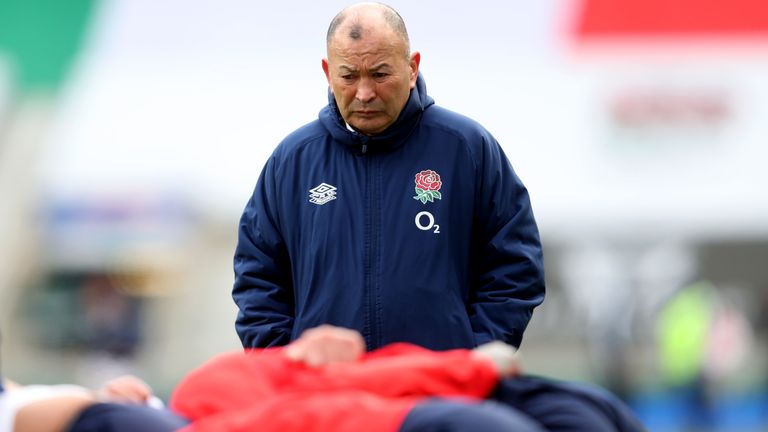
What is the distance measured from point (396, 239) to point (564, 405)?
118 cm

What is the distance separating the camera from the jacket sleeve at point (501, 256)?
15.5 ft

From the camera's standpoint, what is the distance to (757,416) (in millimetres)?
18016

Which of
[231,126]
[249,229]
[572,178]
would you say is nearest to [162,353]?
[231,126]

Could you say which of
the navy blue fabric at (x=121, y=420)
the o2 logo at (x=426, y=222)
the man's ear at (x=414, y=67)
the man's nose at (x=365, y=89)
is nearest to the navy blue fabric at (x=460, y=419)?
the navy blue fabric at (x=121, y=420)

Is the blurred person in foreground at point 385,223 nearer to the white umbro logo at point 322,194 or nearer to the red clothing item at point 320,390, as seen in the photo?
the white umbro logo at point 322,194

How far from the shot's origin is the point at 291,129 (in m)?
25.6

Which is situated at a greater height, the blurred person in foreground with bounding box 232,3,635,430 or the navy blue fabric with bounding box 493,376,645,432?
the blurred person in foreground with bounding box 232,3,635,430

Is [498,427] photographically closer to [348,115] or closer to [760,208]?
[348,115]

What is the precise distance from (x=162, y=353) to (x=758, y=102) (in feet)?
35.9

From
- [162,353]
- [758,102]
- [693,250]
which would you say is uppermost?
[758,102]

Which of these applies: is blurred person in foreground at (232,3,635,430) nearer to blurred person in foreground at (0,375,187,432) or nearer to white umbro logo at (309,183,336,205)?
white umbro logo at (309,183,336,205)

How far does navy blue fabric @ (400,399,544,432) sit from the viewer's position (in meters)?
3.39

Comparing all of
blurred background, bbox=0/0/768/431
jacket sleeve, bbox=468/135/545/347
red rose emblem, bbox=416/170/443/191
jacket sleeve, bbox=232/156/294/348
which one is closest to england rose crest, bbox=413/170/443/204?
red rose emblem, bbox=416/170/443/191

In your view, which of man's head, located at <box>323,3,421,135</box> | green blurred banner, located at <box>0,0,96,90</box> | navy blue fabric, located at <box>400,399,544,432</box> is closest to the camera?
navy blue fabric, located at <box>400,399,544,432</box>
